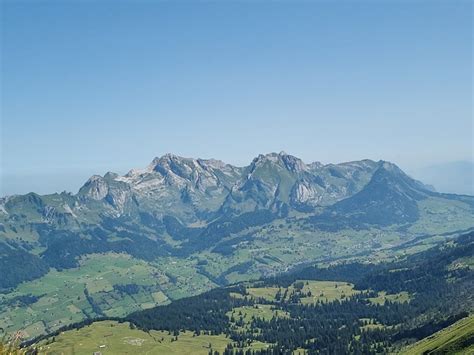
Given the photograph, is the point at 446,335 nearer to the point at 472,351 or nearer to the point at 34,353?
the point at 472,351

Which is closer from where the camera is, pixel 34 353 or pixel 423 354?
pixel 34 353

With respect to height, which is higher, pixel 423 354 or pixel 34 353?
pixel 34 353

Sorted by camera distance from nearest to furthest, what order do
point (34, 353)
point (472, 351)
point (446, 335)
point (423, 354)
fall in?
1. point (34, 353)
2. point (472, 351)
3. point (423, 354)
4. point (446, 335)

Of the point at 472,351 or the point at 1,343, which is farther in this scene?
the point at 472,351

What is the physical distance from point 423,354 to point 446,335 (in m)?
17.4

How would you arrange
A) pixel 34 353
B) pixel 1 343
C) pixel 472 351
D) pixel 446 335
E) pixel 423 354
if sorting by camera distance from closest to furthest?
pixel 1 343, pixel 34 353, pixel 472 351, pixel 423 354, pixel 446 335

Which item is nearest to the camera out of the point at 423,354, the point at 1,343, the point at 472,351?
the point at 1,343

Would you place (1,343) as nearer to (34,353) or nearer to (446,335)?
(34,353)

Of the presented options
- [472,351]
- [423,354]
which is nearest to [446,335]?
[423,354]

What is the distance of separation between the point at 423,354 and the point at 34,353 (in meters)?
169

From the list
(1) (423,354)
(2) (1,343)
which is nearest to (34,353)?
(2) (1,343)

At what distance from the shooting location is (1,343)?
77.9 feet

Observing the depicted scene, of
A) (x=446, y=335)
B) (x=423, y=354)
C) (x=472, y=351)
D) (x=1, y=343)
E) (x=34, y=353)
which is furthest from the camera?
(x=446, y=335)

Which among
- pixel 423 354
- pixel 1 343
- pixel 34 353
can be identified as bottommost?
pixel 423 354
